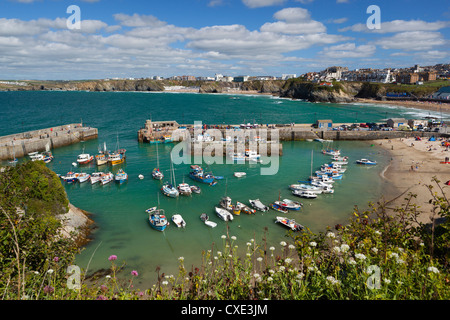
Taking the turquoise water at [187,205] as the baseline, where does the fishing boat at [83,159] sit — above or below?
above

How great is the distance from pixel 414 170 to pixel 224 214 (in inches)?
1157

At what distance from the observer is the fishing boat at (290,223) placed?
2273 centimetres

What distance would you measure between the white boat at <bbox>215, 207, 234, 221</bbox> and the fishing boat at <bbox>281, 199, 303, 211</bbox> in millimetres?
5731

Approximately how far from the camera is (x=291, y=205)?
2686cm

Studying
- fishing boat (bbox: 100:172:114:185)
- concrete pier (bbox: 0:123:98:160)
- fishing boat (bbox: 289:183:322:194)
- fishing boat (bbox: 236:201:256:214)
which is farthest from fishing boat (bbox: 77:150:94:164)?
fishing boat (bbox: 289:183:322:194)

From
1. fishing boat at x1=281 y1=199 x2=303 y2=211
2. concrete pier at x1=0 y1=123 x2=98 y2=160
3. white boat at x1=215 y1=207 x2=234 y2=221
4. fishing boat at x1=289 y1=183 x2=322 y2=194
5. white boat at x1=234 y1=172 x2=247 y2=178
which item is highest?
concrete pier at x1=0 y1=123 x2=98 y2=160

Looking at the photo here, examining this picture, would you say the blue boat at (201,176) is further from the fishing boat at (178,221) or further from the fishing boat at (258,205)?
the fishing boat at (178,221)

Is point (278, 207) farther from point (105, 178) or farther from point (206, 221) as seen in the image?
point (105, 178)

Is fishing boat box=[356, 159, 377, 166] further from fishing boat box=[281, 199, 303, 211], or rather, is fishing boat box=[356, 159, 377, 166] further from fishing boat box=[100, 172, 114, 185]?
fishing boat box=[100, 172, 114, 185]

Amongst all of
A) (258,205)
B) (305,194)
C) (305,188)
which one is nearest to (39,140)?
(258,205)

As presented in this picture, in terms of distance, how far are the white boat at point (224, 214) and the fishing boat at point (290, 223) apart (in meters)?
4.22

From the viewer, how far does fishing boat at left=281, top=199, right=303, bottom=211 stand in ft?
87.5

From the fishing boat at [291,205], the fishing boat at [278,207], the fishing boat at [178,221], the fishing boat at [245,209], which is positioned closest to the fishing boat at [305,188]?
the fishing boat at [291,205]
